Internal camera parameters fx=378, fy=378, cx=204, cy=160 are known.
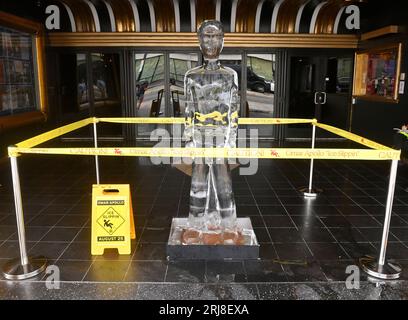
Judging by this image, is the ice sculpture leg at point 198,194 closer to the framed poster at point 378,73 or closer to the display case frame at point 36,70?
the display case frame at point 36,70

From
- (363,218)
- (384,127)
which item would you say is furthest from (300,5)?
(363,218)

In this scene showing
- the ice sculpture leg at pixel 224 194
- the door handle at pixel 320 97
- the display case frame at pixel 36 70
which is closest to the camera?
the ice sculpture leg at pixel 224 194

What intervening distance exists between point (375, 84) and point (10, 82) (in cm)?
699

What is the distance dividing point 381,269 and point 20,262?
281cm

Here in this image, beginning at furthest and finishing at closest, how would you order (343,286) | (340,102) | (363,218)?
(340,102) → (363,218) → (343,286)

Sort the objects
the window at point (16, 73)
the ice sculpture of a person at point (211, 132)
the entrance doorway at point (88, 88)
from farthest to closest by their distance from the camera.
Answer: the entrance doorway at point (88, 88)
the window at point (16, 73)
the ice sculpture of a person at point (211, 132)

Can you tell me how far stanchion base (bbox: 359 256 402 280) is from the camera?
9.27 ft

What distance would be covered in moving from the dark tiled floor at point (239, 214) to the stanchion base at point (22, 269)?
3.6 inches

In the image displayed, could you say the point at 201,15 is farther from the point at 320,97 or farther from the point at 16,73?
the point at 16,73

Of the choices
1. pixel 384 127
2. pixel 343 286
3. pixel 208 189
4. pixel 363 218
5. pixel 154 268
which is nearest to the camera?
pixel 343 286

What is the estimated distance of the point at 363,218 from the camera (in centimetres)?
407

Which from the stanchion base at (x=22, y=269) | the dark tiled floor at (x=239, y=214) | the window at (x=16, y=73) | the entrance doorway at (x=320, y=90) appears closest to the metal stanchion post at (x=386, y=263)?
the dark tiled floor at (x=239, y=214)

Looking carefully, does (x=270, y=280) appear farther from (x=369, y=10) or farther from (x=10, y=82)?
(x=369, y=10)

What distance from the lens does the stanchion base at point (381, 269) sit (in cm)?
282
